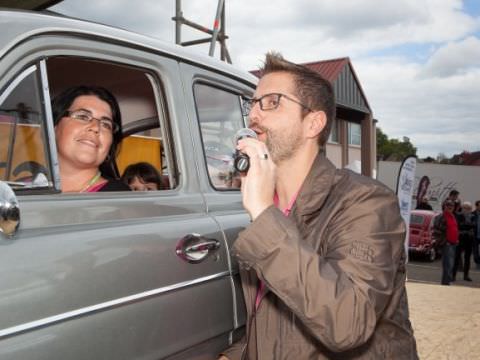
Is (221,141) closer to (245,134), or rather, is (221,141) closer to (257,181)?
(245,134)

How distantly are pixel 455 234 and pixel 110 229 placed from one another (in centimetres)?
1037

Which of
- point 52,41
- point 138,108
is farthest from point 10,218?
point 138,108

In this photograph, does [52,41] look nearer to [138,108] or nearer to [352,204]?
[352,204]

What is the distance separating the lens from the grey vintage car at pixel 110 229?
4.39 feet

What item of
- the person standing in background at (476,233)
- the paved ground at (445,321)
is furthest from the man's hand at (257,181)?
the person standing in background at (476,233)

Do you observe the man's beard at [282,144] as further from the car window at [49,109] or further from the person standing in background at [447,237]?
the person standing in background at [447,237]

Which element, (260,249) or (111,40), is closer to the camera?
(260,249)

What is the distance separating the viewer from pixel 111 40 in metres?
1.81

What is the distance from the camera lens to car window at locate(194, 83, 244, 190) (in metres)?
2.30

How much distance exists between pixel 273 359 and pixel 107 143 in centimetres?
117

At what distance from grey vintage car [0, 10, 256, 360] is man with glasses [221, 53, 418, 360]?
226mm

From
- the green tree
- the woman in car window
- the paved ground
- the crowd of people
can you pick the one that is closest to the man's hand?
the woman in car window

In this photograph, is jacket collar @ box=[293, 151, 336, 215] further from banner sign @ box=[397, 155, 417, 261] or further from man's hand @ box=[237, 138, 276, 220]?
banner sign @ box=[397, 155, 417, 261]

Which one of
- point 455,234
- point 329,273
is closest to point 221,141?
point 329,273
